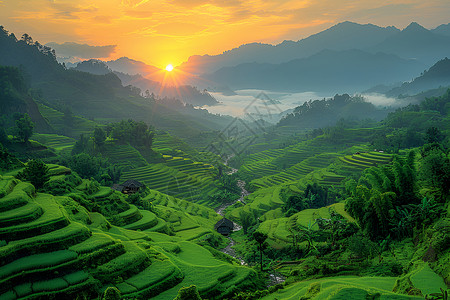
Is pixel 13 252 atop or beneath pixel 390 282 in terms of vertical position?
atop

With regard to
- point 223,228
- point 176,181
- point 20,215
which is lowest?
point 223,228

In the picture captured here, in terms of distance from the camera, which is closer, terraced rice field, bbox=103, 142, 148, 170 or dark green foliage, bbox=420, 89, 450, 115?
terraced rice field, bbox=103, 142, 148, 170

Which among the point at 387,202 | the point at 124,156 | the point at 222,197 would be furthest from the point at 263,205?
the point at 124,156

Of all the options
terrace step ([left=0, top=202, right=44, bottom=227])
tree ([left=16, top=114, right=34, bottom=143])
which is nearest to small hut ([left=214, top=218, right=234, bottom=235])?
terrace step ([left=0, top=202, right=44, bottom=227])

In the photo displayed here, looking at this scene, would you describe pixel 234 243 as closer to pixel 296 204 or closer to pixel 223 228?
pixel 223 228

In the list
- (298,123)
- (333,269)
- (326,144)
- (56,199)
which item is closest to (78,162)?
(56,199)

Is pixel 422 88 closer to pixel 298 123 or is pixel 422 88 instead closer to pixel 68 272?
pixel 298 123

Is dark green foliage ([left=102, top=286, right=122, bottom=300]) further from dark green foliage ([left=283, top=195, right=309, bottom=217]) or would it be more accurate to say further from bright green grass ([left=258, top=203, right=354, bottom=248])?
dark green foliage ([left=283, top=195, right=309, bottom=217])

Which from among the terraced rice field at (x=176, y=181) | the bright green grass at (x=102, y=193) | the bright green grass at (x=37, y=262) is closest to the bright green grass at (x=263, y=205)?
the terraced rice field at (x=176, y=181)
